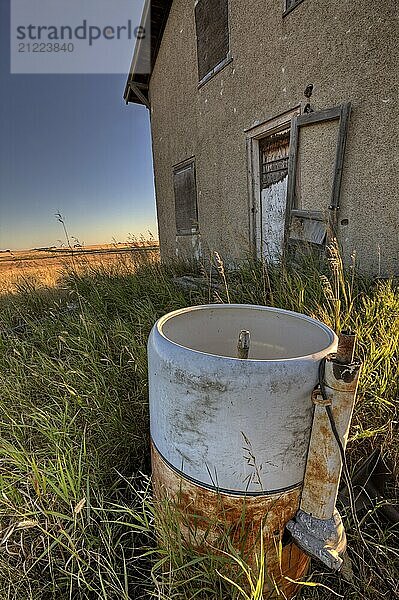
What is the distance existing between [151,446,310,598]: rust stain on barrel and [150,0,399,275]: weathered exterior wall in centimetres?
235

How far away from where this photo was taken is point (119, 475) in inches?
66.9

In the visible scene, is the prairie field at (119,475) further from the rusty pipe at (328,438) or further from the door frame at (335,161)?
the door frame at (335,161)

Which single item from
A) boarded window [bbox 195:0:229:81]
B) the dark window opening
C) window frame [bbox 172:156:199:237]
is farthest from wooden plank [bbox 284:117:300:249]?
window frame [bbox 172:156:199:237]

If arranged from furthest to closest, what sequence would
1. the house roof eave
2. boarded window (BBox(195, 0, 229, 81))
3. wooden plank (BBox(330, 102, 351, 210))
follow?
the house roof eave → boarded window (BBox(195, 0, 229, 81)) → wooden plank (BBox(330, 102, 351, 210))

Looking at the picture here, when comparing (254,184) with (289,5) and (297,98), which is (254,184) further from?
(289,5)

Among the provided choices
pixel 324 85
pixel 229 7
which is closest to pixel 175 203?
pixel 229 7

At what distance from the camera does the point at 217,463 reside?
116cm

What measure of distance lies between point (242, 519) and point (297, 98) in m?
4.34

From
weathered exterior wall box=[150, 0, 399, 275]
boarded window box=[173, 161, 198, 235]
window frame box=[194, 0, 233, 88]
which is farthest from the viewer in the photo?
boarded window box=[173, 161, 198, 235]

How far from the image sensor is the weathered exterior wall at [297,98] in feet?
10.7

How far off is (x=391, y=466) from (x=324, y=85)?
361cm

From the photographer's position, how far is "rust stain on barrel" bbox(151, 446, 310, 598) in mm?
1188

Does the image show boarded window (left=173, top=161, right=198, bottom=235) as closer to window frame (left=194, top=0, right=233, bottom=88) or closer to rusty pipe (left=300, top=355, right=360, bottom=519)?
window frame (left=194, top=0, right=233, bottom=88)

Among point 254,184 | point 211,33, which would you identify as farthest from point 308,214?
point 211,33
